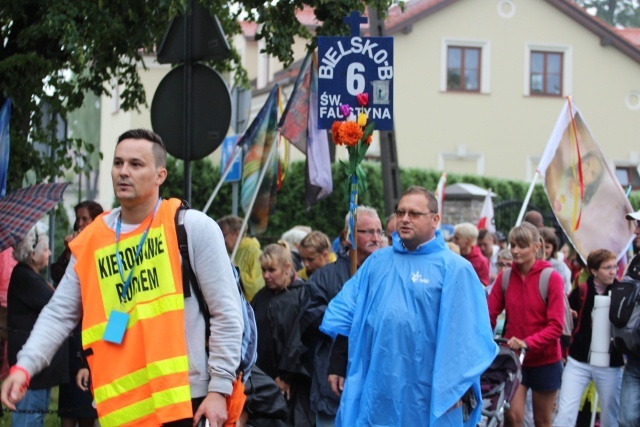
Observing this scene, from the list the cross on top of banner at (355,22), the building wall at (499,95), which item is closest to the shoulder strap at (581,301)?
the cross on top of banner at (355,22)

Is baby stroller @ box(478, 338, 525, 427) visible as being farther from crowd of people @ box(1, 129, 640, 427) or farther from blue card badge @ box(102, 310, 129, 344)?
blue card badge @ box(102, 310, 129, 344)

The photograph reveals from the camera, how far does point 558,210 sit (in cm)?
1245

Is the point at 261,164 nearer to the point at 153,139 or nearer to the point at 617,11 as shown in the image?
the point at 153,139

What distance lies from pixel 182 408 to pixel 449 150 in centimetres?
3671

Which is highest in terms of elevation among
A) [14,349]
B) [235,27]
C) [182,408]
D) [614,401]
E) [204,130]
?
[235,27]

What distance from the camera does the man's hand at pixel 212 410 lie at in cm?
445

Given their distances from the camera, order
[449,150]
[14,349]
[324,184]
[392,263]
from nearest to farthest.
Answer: [392,263] → [14,349] → [324,184] → [449,150]

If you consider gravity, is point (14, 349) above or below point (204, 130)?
below

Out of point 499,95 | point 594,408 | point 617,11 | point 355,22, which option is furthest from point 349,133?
point 617,11

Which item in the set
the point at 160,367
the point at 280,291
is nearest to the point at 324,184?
the point at 280,291

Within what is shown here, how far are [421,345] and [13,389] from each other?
272 centimetres

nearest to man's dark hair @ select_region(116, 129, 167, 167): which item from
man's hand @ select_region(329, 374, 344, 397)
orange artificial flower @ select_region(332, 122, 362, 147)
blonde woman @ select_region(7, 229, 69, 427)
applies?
man's hand @ select_region(329, 374, 344, 397)

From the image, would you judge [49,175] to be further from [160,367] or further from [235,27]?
[160,367]

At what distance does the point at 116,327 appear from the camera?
4.57 metres
